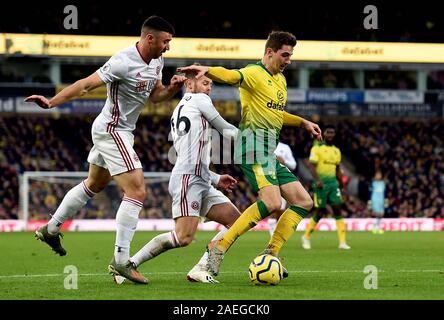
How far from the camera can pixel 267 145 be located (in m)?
9.20

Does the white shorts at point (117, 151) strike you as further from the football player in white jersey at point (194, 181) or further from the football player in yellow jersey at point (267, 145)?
the football player in yellow jersey at point (267, 145)

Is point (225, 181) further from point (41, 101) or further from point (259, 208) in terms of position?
point (41, 101)

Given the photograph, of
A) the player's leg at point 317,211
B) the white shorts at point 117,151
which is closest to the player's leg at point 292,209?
the white shorts at point 117,151

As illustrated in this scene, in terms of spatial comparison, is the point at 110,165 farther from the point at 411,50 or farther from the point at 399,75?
the point at 399,75

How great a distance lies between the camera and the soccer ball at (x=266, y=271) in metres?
8.55

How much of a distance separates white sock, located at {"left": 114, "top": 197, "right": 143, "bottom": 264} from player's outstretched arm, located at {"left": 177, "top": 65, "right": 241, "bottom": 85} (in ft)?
4.62

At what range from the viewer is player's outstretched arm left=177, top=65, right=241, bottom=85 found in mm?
8297

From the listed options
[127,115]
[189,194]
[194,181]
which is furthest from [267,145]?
[127,115]

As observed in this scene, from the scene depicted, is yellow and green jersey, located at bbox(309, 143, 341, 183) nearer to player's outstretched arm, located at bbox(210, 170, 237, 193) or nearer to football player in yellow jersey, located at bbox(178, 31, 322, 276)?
player's outstretched arm, located at bbox(210, 170, 237, 193)

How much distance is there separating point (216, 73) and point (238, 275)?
2.66 m

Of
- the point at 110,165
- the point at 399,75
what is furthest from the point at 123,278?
the point at 399,75

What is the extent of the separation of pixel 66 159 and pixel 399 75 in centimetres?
1390

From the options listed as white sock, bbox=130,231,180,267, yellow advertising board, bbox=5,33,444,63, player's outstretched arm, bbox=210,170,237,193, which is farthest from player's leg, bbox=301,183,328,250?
yellow advertising board, bbox=5,33,444,63

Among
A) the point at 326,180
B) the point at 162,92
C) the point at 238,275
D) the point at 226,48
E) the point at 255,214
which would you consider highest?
the point at 226,48
